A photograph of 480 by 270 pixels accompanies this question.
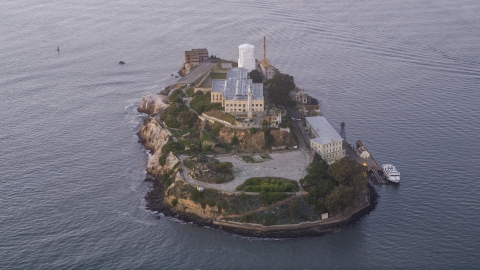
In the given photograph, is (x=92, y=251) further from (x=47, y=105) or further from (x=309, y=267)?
(x=47, y=105)

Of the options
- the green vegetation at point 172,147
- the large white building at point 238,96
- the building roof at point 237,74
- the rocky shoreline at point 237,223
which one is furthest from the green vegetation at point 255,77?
the rocky shoreline at point 237,223

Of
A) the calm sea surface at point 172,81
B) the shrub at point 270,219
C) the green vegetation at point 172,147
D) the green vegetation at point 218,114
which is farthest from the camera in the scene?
the green vegetation at point 218,114

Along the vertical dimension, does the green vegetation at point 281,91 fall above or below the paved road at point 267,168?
above

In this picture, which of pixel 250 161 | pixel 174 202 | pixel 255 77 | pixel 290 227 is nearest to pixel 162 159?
pixel 174 202

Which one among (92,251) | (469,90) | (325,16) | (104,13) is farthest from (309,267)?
(104,13)

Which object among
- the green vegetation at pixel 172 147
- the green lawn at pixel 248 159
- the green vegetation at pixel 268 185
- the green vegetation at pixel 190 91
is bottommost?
the green vegetation at pixel 268 185

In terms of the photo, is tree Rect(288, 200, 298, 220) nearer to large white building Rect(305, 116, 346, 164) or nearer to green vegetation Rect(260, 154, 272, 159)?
green vegetation Rect(260, 154, 272, 159)

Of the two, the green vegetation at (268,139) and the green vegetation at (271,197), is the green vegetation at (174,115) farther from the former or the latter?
the green vegetation at (271,197)

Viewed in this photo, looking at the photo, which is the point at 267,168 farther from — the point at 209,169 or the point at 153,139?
the point at 153,139
